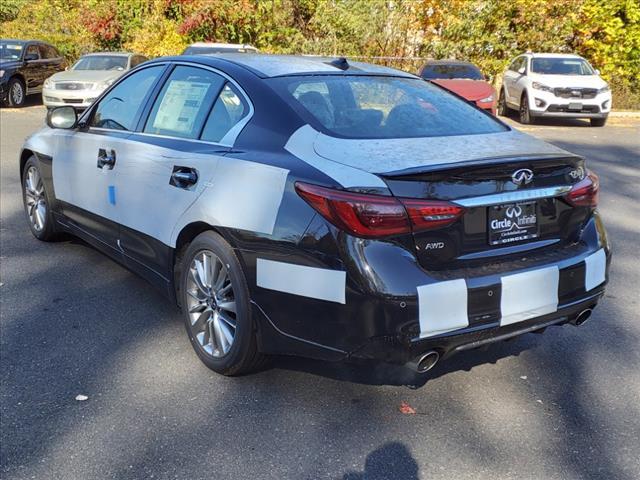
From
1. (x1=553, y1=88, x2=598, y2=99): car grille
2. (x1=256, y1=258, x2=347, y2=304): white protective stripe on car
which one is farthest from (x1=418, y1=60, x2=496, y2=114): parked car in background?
(x1=256, y1=258, x2=347, y2=304): white protective stripe on car

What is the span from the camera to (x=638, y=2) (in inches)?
804

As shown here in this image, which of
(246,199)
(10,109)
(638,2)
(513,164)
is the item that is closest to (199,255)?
(246,199)

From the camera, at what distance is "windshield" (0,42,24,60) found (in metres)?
18.6

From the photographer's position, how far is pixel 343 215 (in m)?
2.91

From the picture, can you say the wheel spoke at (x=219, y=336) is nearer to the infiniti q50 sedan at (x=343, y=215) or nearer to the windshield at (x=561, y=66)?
the infiniti q50 sedan at (x=343, y=215)

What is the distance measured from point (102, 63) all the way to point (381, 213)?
16.2 metres

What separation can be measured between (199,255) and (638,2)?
2060 cm

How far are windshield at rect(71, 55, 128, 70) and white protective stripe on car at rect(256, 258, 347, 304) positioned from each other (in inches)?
604

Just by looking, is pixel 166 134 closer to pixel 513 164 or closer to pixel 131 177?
pixel 131 177

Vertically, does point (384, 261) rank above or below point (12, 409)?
above

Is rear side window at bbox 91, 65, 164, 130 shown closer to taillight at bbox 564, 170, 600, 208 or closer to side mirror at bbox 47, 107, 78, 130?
side mirror at bbox 47, 107, 78, 130

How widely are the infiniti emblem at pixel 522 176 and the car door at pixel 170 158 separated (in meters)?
1.38

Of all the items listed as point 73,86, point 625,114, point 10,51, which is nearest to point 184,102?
point 73,86

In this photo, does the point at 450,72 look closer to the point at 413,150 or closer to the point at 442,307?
the point at 413,150
